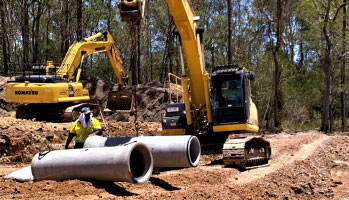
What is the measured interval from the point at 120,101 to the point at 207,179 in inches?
561

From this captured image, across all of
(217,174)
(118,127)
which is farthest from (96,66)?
(217,174)

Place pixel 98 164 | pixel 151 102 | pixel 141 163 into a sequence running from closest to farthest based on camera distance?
pixel 98 164 < pixel 141 163 < pixel 151 102

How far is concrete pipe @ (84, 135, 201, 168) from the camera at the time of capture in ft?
25.4

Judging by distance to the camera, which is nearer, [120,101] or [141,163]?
[141,163]

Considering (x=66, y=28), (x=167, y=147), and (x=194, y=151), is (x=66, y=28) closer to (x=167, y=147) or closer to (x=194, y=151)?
(x=194, y=151)

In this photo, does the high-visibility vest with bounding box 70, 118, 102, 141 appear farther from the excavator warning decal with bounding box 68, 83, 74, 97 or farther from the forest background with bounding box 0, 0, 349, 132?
the forest background with bounding box 0, 0, 349, 132

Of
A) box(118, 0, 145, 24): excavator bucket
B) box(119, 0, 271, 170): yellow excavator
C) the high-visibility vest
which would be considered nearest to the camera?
box(118, 0, 145, 24): excavator bucket

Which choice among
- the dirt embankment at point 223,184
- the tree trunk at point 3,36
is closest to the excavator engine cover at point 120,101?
the dirt embankment at point 223,184

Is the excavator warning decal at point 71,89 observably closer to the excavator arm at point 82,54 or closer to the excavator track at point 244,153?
the excavator arm at point 82,54

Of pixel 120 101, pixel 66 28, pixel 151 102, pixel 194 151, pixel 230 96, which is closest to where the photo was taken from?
pixel 194 151

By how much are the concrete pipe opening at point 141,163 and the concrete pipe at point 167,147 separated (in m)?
0.56

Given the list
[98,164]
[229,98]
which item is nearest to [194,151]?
[98,164]

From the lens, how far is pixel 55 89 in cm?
1798

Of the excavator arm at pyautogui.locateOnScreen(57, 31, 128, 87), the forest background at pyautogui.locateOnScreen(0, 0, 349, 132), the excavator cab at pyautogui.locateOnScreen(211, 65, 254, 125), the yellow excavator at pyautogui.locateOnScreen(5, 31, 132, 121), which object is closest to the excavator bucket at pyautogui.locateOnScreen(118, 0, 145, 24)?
the excavator cab at pyautogui.locateOnScreen(211, 65, 254, 125)
